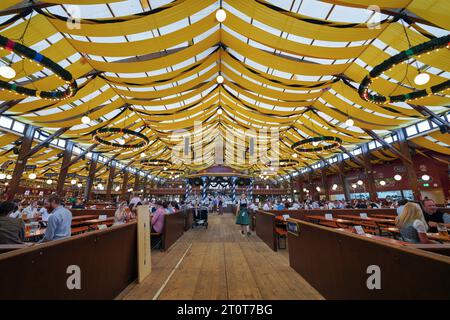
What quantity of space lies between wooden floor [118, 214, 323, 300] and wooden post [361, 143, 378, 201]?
497 inches

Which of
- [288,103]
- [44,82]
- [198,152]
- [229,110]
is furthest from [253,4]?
[198,152]

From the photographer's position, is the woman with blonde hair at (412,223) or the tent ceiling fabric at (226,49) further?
the tent ceiling fabric at (226,49)

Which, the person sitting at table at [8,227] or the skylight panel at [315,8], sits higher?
the skylight panel at [315,8]

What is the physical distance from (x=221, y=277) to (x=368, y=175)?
15.2m

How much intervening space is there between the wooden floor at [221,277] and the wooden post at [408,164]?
35.3 ft

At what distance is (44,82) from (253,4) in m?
7.31

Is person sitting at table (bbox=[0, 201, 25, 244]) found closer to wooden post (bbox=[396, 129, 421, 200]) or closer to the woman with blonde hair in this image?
the woman with blonde hair

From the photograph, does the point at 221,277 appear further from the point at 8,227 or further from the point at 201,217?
the point at 201,217

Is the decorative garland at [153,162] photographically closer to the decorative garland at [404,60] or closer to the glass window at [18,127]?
the glass window at [18,127]

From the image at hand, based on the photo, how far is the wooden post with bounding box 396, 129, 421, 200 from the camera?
1043 centimetres

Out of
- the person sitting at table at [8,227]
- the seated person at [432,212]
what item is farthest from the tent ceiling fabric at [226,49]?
the person sitting at table at [8,227]

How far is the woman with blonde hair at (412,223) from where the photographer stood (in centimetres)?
242

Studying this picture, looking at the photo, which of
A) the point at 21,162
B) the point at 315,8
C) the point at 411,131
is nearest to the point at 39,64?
the point at 315,8
